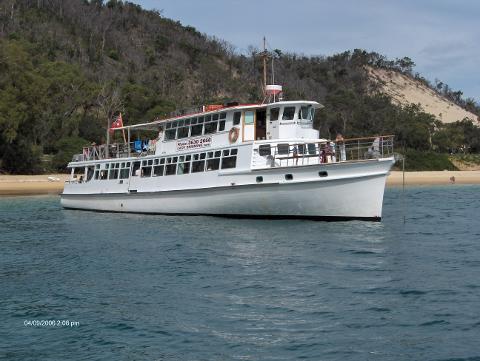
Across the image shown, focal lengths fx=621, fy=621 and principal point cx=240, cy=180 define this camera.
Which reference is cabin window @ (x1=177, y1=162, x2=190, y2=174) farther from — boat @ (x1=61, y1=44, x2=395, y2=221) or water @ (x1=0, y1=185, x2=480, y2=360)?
water @ (x1=0, y1=185, x2=480, y2=360)

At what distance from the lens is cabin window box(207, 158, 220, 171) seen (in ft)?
101

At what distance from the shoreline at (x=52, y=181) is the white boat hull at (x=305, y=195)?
1100 inches

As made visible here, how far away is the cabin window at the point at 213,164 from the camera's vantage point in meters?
30.8

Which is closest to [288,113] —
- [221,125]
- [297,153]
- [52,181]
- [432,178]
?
[297,153]

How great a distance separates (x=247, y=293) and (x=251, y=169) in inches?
555

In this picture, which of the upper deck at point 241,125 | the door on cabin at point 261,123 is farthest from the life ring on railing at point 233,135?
the door on cabin at point 261,123

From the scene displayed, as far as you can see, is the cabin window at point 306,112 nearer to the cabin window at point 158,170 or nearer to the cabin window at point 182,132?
the cabin window at point 182,132

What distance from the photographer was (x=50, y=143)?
73.2 metres

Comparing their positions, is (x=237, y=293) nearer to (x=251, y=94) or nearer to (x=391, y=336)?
(x=391, y=336)

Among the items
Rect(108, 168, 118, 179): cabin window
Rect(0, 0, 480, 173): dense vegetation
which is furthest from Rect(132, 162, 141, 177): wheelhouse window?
Rect(0, 0, 480, 173): dense vegetation

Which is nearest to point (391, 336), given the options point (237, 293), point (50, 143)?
point (237, 293)

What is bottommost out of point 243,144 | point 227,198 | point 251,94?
point 227,198

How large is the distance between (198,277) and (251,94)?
93.8 m

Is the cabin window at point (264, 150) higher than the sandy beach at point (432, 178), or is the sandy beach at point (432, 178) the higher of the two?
the cabin window at point (264, 150)
